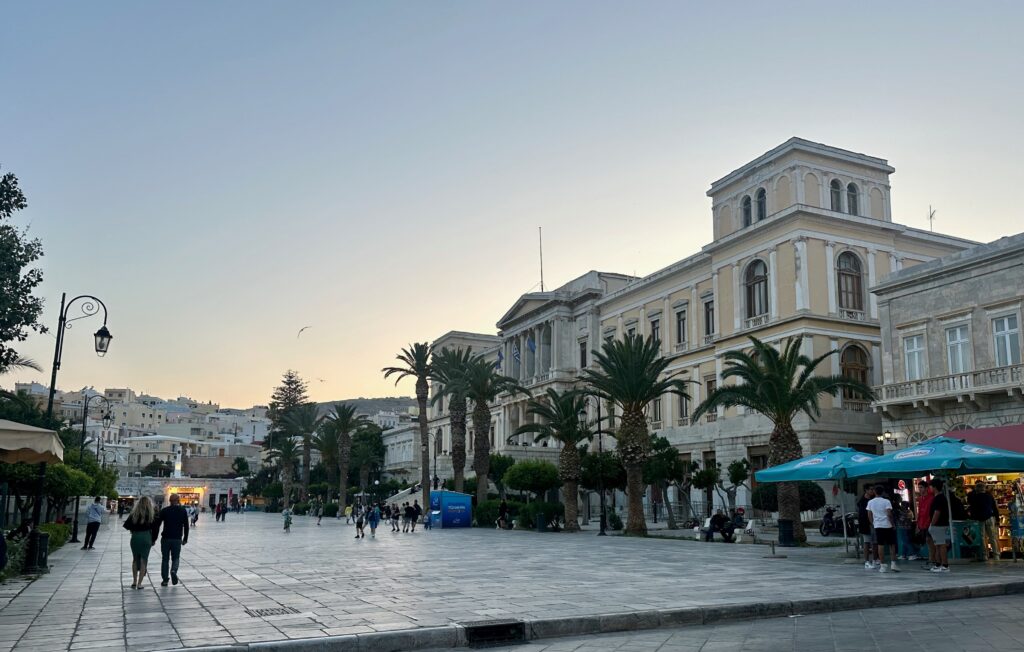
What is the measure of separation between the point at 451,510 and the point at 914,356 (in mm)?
22463

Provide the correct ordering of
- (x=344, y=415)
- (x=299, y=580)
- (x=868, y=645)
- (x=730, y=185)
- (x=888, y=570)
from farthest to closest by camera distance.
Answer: (x=344, y=415) → (x=730, y=185) → (x=888, y=570) → (x=299, y=580) → (x=868, y=645)

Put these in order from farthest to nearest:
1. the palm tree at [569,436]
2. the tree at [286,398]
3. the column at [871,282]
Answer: the tree at [286,398] < the column at [871,282] < the palm tree at [569,436]

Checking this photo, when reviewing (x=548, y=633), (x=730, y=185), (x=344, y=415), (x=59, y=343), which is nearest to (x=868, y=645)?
(x=548, y=633)

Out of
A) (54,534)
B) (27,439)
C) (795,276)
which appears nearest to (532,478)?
(795,276)

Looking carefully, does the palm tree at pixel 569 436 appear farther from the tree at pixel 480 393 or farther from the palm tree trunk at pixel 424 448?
the palm tree trunk at pixel 424 448

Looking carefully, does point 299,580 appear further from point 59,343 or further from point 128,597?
point 59,343

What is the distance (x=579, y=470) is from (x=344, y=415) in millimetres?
33685

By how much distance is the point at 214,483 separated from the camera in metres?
112

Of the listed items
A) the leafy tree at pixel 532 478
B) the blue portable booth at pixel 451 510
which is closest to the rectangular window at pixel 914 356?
the leafy tree at pixel 532 478

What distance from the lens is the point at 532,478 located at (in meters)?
43.4

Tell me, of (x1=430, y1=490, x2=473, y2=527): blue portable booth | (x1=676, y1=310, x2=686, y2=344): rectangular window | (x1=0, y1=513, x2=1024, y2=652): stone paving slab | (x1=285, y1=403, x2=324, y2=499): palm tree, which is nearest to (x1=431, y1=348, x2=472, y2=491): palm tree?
(x1=430, y1=490, x2=473, y2=527): blue portable booth

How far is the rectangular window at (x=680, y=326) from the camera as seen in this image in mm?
52406

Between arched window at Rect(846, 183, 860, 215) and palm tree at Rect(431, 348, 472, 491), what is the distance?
21744mm

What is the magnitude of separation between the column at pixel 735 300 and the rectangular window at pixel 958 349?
1335 cm
